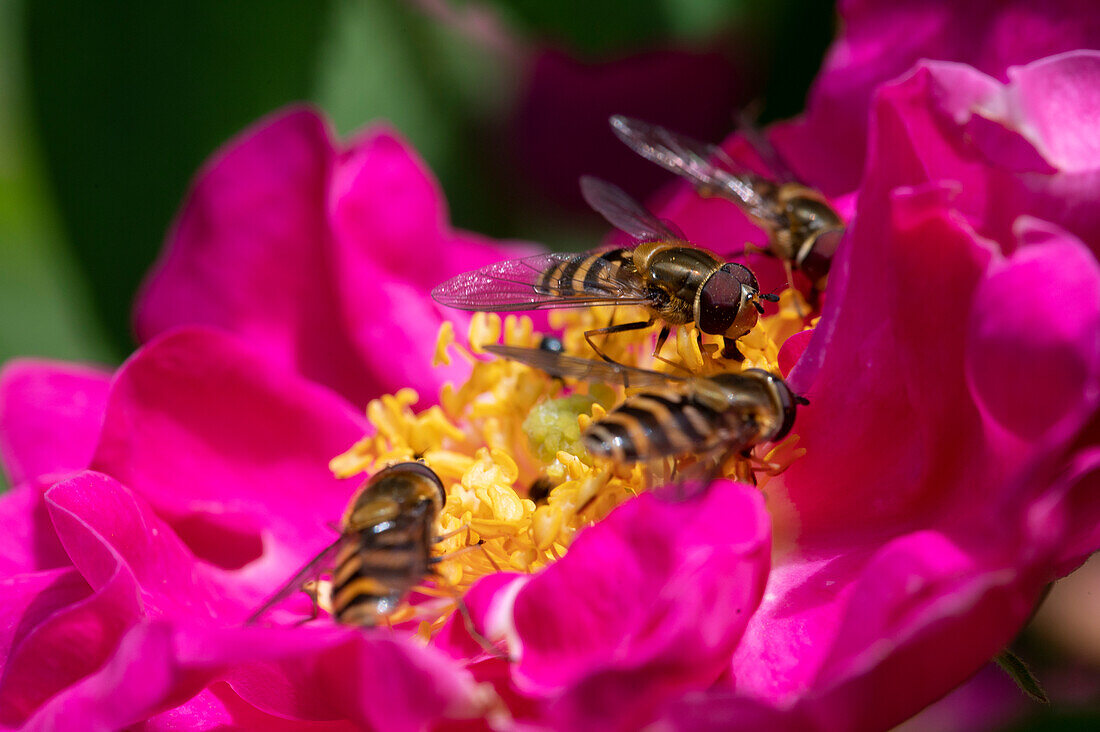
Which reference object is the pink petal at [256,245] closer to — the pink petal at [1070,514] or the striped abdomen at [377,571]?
the striped abdomen at [377,571]

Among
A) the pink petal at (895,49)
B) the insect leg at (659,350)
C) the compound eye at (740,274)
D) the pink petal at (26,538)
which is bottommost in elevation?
the pink petal at (26,538)

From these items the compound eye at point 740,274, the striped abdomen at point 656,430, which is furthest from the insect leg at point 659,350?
the striped abdomen at point 656,430

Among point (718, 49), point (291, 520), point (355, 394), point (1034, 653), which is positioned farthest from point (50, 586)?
point (1034, 653)

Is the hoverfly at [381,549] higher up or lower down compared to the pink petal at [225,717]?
higher up

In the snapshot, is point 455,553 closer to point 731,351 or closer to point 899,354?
point 731,351

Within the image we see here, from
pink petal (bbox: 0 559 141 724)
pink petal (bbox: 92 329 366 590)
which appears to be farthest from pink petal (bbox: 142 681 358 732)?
pink petal (bbox: 92 329 366 590)

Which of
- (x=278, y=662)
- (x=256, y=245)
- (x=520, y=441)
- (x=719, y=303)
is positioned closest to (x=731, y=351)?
(x=719, y=303)
